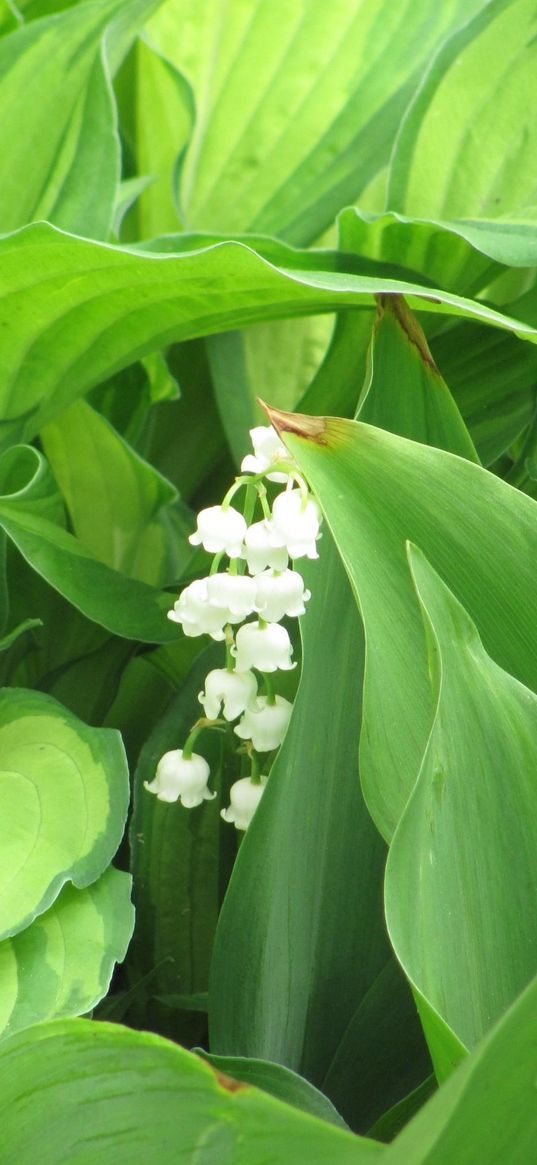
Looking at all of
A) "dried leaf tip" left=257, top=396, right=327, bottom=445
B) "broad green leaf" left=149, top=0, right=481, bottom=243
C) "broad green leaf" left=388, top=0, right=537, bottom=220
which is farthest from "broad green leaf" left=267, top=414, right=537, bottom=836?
"broad green leaf" left=149, top=0, right=481, bottom=243

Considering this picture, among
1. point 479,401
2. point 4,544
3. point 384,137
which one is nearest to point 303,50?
point 384,137

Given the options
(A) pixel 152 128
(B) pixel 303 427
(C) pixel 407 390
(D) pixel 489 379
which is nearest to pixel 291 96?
(A) pixel 152 128

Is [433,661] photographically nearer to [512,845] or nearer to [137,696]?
[512,845]

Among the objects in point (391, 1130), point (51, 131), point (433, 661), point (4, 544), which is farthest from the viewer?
point (51, 131)

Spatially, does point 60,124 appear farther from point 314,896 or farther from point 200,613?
point 314,896

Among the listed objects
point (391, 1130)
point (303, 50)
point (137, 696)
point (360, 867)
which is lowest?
point (391, 1130)

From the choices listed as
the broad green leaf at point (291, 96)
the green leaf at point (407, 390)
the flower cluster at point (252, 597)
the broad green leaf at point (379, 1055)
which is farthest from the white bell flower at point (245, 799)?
the broad green leaf at point (291, 96)
